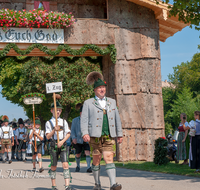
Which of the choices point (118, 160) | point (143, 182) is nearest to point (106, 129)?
point (143, 182)

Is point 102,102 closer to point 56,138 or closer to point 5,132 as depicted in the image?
point 56,138

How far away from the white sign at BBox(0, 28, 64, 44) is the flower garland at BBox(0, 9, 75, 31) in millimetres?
177

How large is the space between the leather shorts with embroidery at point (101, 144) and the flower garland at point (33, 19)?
26.5 feet

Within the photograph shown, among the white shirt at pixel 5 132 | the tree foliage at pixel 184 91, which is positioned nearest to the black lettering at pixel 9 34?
the white shirt at pixel 5 132

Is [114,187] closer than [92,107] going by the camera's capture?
Yes

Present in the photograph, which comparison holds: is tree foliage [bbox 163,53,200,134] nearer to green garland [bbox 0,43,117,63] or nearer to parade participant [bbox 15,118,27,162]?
parade participant [bbox 15,118,27,162]

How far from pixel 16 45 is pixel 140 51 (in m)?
5.04

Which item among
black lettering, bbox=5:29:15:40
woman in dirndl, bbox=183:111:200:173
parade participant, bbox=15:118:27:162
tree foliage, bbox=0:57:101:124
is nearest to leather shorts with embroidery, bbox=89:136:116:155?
woman in dirndl, bbox=183:111:200:173

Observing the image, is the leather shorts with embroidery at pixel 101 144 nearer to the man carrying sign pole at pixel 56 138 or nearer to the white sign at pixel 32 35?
the man carrying sign pole at pixel 56 138

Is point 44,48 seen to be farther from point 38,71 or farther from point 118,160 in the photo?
point 38,71

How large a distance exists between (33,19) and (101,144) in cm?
832

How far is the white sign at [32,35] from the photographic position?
44.8 ft

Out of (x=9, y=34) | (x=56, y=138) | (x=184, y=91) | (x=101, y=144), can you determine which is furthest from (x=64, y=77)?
(x=184, y=91)

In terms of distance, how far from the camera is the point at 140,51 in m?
14.6
